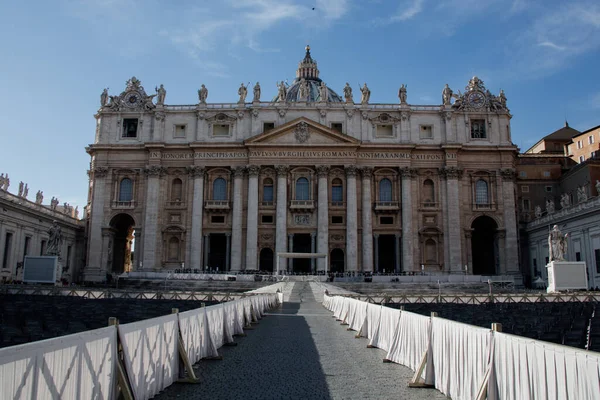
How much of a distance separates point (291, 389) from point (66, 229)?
56485 mm

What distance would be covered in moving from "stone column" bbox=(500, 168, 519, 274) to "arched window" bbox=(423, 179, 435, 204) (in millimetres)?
7685

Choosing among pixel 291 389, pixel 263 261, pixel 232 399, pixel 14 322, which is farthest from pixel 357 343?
pixel 263 261

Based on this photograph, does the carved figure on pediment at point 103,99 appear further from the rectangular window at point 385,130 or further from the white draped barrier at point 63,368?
the white draped barrier at point 63,368

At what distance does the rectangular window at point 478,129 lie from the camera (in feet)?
205

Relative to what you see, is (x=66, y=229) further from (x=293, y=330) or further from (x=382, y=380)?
(x=382, y=380)

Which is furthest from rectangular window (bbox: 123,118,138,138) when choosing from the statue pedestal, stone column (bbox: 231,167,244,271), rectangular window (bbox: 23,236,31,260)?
the statue pedestal

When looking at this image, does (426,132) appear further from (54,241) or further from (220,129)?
(54,241)

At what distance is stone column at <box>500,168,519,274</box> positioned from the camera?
5778 centimetres

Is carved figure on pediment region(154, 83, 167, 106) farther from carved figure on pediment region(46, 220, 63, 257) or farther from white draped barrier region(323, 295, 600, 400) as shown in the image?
white draped barrier region(323, 295, 600, 400)

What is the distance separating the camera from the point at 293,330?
60.3 ft

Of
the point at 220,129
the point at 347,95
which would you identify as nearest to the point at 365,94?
the point at 347,95

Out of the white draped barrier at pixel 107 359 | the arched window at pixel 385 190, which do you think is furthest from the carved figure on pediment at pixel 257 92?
the white draped barrier at pixel 107 359

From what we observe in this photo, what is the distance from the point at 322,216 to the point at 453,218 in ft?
46.4

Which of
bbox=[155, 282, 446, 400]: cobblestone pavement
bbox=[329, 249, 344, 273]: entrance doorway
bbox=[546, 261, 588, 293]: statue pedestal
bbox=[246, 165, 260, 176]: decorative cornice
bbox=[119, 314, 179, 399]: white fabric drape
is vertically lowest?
bbox=[155, 282, 446, 400]: cobblestone pavement
